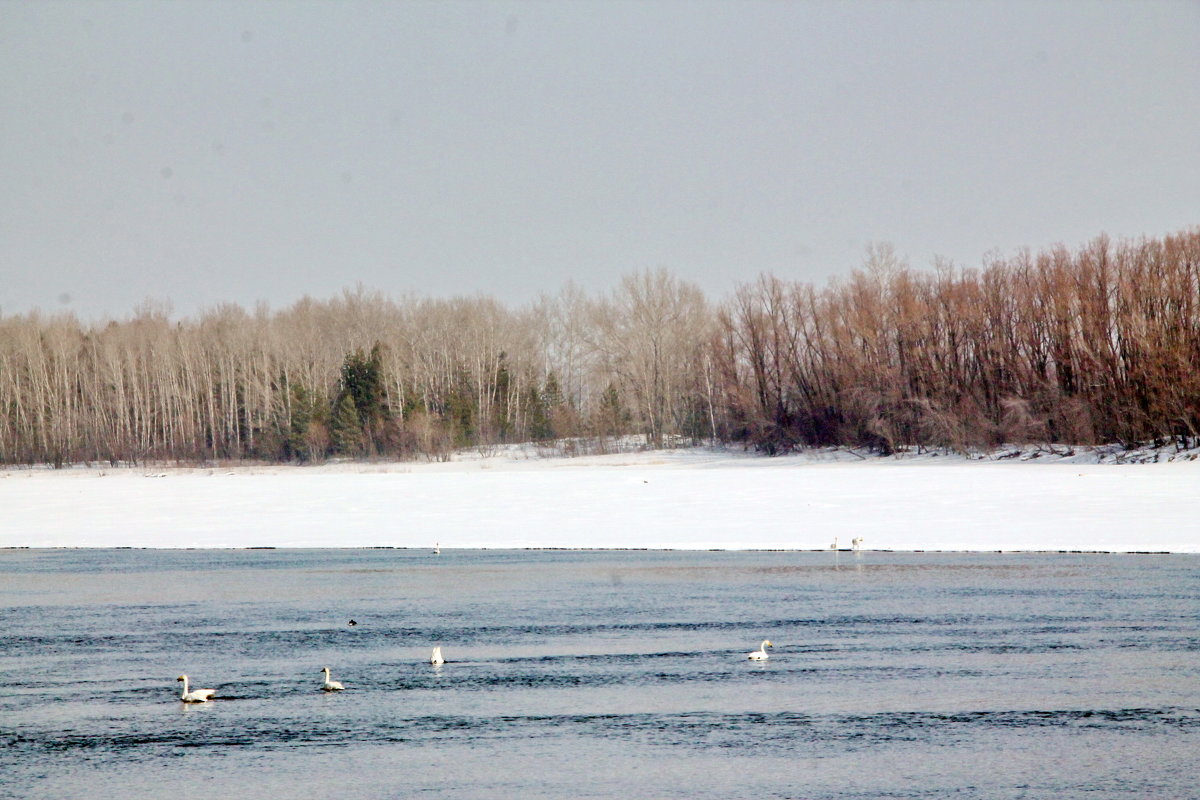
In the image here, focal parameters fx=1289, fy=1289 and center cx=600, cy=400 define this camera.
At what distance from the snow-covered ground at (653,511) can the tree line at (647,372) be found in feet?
37.1

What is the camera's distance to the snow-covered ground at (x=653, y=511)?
21250mm

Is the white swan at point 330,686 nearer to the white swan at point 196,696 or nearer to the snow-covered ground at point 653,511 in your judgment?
the white swan at point 196,696

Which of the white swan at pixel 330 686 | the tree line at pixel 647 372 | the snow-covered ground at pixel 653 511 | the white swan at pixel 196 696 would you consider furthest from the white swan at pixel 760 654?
the tree line at pixel 647 372

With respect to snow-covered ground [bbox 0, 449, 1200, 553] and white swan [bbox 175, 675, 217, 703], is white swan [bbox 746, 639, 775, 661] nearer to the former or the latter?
white swan [bbox 175, 675, 217, 703]

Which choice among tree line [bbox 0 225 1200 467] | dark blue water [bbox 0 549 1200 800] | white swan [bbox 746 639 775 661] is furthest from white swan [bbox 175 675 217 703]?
tree line [bbox 0 225 1200 467]

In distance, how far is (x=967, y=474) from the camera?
36438 millimetres

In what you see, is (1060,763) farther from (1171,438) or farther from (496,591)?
(1171,438)

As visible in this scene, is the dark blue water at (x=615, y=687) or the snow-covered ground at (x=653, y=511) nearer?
the dark blue water at (x=615, y=687)

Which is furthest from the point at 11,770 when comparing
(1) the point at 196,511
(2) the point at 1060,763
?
(1) the point at 196,511

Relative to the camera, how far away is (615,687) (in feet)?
31.3

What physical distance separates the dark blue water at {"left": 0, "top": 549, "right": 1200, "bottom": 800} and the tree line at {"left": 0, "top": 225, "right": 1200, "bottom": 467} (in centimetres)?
3604

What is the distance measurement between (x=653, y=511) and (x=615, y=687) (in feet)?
55.0

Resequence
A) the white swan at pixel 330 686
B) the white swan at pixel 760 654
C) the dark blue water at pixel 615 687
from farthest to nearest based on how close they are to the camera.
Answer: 1. the white swan at pixel 760 654
2. the white swan at pixel 330 686
3. the dark blue water at pixel 615 687

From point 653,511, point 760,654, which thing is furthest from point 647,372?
point 760,654
